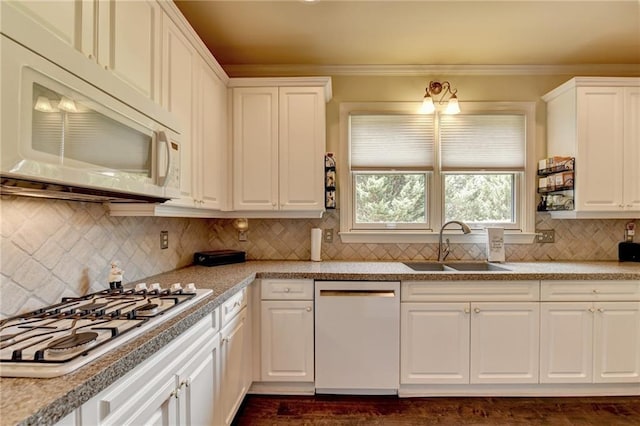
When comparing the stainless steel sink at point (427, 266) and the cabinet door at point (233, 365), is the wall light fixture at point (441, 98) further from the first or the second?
the cabinet door at point (233, 365)

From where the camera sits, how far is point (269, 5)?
2.08 meters

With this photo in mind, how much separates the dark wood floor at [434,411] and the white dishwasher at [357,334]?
0.13 meters

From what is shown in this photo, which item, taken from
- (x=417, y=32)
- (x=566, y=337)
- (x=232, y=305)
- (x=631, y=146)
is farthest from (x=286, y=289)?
(x=631, y=146)

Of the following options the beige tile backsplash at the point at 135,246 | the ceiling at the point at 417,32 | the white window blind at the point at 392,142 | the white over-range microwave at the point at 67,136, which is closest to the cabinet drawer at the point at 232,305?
the beige tile backsplash at the point at 135,246

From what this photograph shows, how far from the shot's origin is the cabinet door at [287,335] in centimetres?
227

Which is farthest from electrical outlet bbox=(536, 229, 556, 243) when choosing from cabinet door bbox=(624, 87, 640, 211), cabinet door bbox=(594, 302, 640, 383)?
cabinet door bbox=(594, 302, 640, 383)

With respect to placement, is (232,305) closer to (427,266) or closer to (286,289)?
(286,289)

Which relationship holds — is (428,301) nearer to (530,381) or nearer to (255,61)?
(530,381)

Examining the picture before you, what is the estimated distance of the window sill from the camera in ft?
9.41

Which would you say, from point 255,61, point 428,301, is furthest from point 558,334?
point 255,61

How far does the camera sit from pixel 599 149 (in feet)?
8.37

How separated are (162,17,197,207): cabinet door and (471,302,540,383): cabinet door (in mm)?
2079

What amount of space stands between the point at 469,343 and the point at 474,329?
0.34 feet

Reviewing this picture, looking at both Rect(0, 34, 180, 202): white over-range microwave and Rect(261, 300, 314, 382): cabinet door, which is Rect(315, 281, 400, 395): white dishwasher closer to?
Rect(261, 300, 314, 382): cabinet door
